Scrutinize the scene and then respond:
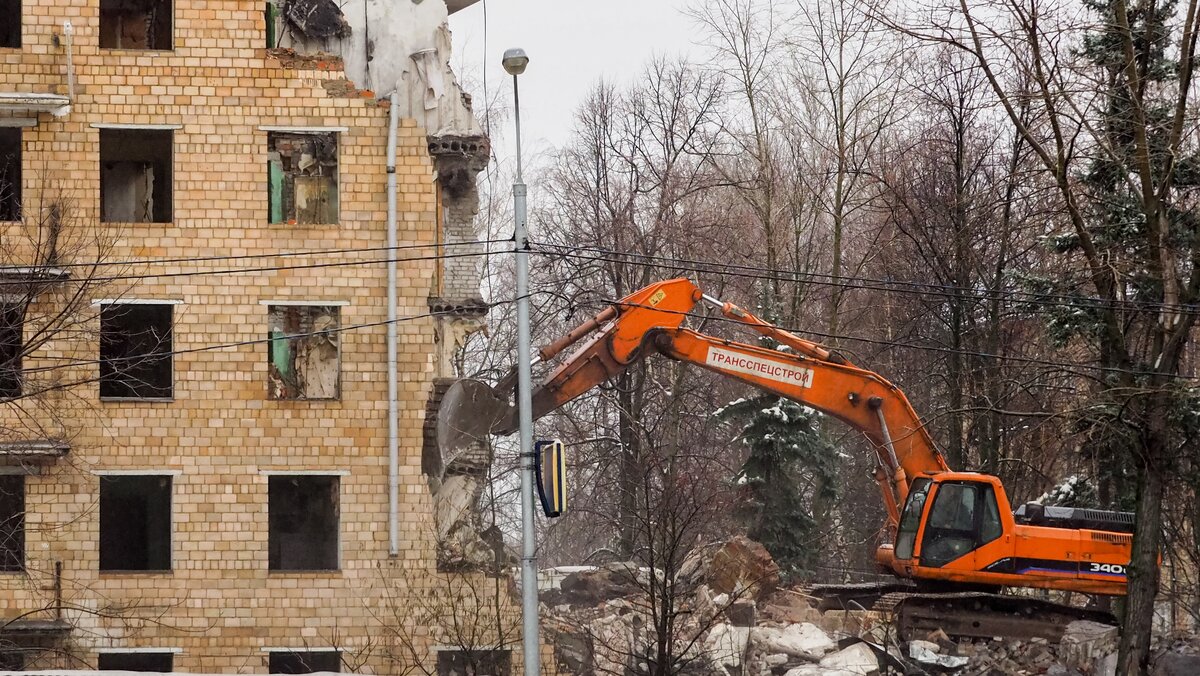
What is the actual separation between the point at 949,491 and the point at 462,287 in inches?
327

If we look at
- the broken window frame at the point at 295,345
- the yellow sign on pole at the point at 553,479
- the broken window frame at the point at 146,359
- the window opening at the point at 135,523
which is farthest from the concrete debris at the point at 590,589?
the yellow sign on pole at the point at 553,479

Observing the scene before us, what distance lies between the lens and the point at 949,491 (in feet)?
71.7

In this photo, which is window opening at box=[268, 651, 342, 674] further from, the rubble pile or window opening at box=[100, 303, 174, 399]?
window opening at box=[100, 303, 174, 399]

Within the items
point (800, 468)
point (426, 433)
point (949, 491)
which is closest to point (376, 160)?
point (426, 433)

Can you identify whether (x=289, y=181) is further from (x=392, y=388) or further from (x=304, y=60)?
(x=392, y=388)

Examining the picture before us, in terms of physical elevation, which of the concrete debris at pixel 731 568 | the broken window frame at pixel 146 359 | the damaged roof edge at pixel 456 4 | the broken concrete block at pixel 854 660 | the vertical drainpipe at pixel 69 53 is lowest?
the broken concrete block at pixel 854 660

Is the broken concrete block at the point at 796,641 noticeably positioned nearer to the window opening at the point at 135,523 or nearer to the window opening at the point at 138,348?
the window opening at the point at 135,523

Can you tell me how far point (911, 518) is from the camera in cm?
2239

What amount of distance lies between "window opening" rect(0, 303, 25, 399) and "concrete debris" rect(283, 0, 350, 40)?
6.54 m

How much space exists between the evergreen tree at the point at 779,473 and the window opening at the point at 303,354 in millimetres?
12436

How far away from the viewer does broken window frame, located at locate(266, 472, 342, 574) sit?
22625 mm

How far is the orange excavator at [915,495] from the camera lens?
71.5ft

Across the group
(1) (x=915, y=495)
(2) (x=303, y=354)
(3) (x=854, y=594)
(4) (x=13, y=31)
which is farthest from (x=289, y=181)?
(3) (x=854, y=594)

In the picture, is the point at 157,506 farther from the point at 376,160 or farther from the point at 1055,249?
the point at 1055,249
